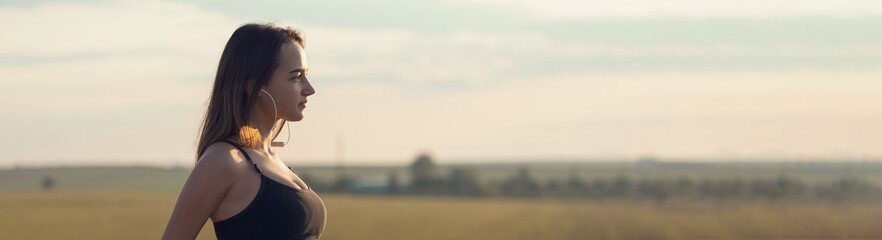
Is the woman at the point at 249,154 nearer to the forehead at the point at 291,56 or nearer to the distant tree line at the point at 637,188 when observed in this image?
the forehead at the point at 291,56

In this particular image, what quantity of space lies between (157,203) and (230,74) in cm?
5942

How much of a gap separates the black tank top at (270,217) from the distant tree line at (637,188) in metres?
45.0

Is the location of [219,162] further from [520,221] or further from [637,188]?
[637,188]

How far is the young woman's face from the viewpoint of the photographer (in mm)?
2930

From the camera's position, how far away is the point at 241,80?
289 cm

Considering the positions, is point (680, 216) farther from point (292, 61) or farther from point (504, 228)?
point (292, 61)

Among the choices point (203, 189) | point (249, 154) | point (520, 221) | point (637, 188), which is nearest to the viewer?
point (203, 189)

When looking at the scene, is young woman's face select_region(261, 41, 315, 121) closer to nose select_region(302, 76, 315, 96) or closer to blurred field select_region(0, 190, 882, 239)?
nose select_region(302, 76, 315, 96)

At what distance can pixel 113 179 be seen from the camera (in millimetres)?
89750

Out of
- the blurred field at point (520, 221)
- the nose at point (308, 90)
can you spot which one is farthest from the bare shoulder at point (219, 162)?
the blurred field at point (520, 221)

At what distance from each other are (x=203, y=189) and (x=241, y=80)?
36 centimetres

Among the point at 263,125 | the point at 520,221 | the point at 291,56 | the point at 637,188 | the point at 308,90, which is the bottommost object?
the point at 520,221

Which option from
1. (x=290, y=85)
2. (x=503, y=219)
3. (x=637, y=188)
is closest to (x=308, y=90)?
(x=290, y=85)

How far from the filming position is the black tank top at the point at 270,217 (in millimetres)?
2852
